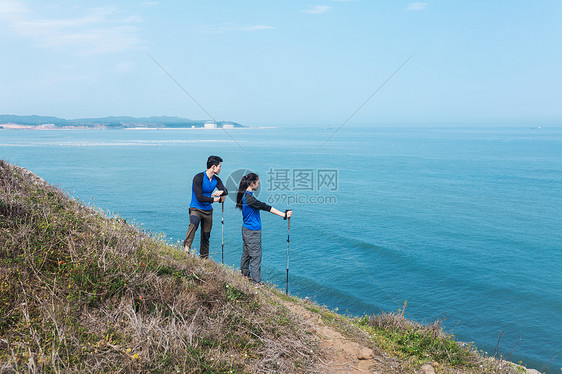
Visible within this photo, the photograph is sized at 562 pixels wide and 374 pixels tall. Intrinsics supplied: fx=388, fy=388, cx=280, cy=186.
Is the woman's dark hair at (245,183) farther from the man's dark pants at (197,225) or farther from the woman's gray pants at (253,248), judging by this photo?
the man's dark pants at (197,225)

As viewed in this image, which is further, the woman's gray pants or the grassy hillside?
the woman's gray pants

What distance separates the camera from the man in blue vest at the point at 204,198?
29.0 feet

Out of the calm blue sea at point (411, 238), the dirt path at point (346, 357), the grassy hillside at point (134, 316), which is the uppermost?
the grassy hillside at point (134, 316)

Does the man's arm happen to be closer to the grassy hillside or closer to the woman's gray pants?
the woman's gray pants

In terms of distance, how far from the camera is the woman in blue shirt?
822cm

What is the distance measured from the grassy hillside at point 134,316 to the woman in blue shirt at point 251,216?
163cm

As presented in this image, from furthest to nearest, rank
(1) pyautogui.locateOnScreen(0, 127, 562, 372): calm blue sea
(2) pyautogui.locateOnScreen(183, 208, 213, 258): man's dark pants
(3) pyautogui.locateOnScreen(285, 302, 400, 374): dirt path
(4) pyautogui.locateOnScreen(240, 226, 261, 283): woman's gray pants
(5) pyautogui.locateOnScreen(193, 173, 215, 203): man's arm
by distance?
(1) pyautogui.locateOnScreen(0, 127, 562, 372): calm blue sea < (2) pyautogui.locateOnScreen(183, 208, 213, 258): man's dark pants < (5) pyautogui.locateOnScreen(193, 173, 215, 203): man's arm < (4) pyautogui.locateOnScreen(240, 226, 261, 283): woman's gray pants < (3) pyautogui.locateOnScreen(285, 302, 400, 374): dirt path

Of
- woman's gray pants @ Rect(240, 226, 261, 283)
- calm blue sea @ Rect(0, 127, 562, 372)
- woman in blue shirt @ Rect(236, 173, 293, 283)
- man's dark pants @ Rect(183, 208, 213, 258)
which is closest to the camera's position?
woman in blue shirt @ Rect(236, 173, 293, 283)

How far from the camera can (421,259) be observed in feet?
85.5

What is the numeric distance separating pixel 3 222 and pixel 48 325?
6.98 ft

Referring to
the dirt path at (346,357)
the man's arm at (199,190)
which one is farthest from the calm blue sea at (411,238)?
the dirt path at (346,357)

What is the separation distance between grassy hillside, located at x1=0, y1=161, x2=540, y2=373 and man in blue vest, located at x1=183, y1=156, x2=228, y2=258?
67.3 inches

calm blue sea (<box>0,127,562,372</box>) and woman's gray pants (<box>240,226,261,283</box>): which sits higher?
woman's gray pants (<box>240,226,261,283</box>)

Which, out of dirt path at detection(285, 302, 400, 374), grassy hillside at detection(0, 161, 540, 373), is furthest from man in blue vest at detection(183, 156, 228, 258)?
dirt path at detection(285, 302, 400, 374)
